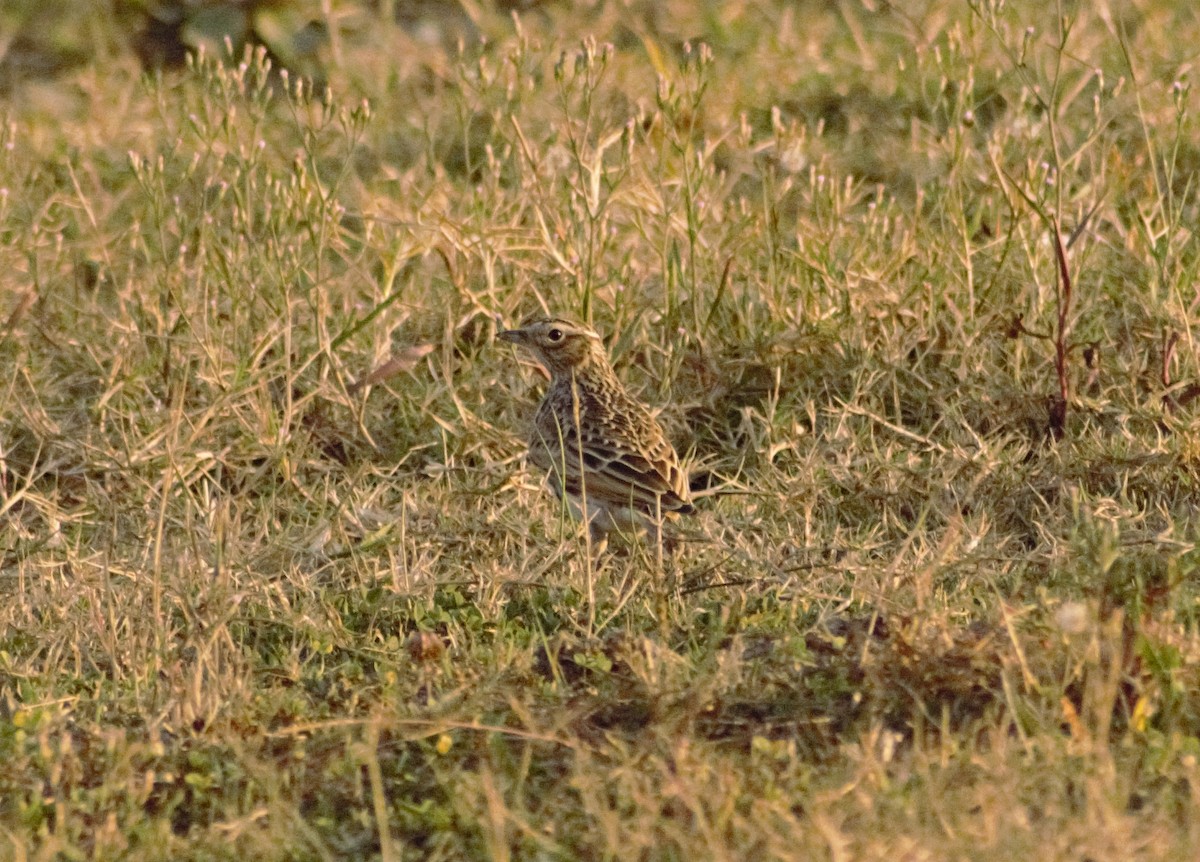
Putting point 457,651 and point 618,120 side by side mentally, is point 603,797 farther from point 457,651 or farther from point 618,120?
point 618,120

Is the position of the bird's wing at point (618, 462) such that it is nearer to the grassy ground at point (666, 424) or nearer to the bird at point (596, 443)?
the bird at point (596, 443)

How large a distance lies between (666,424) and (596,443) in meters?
0.86

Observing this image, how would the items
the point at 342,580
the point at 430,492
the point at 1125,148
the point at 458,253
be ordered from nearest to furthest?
the point at 342,580
the point at 430,492
the point at 458,253
the point at 1125,148

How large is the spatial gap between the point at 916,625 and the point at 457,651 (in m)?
1.15

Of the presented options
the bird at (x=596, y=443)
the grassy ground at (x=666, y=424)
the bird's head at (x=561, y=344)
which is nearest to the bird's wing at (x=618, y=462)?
the bird at (x=596, y=443)

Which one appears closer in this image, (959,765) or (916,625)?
(959,765)

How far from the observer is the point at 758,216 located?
703cm

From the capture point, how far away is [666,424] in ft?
21.2

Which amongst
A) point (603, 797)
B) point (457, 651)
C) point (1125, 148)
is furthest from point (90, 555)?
point (1125, 148)

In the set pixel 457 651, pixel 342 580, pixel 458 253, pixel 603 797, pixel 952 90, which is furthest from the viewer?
pixel 952 90

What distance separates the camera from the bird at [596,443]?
5414 mm

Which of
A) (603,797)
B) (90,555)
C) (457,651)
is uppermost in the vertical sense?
(603,797)

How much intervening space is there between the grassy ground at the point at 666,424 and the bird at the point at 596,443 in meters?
0.15

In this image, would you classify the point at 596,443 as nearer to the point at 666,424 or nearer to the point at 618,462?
the point at 618,462
